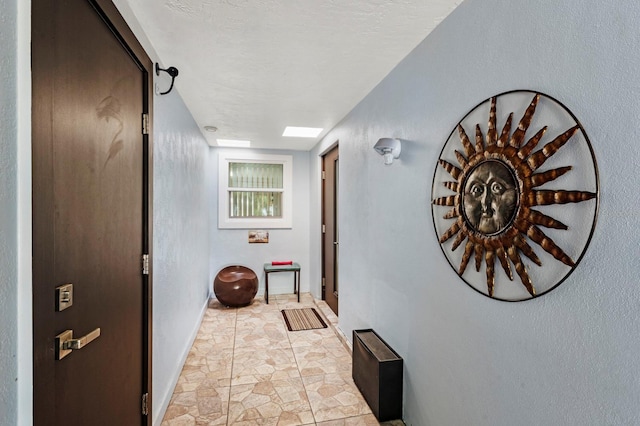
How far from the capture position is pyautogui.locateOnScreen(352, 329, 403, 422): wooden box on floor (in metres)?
2.07

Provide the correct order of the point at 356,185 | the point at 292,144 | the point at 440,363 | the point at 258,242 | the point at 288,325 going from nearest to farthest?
1. the point at 440,363
2. the point at 356,185
3. the point at 288,325
4. the point at 292,144
5. the point at 258,242

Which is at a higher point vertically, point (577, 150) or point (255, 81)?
point (255, 81)

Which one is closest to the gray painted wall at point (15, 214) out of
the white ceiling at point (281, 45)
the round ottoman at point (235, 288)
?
the white ceiling at point (281, 45)

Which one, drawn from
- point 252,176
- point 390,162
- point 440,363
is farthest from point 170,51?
point 252,176

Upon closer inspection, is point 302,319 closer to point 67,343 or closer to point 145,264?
point 145,264

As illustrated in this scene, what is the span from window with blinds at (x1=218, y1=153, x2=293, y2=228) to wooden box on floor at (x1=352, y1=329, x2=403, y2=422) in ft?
10.5

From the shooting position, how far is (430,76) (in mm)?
1811

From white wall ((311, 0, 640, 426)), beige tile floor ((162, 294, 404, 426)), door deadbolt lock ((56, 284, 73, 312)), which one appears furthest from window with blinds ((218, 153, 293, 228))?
door deadbolt lock ((56, 284, 73, 312))

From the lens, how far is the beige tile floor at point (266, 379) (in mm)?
2156

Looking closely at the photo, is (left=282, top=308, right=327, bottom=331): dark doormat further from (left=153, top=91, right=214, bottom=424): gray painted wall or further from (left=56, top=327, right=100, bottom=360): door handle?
(left=56, top=327, right=100, bottom=360): door handle

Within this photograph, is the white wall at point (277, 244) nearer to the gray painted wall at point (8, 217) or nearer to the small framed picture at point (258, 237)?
the small framed picture at point (258, 237)

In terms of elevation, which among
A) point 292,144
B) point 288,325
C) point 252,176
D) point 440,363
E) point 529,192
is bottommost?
point 288,325

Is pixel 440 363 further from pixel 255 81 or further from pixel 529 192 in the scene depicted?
pixel 255 81

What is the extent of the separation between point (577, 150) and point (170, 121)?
7.92 ft
